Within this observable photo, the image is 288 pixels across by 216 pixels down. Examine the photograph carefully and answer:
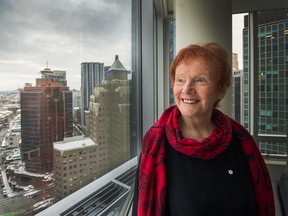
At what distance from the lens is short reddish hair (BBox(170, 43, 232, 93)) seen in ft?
2.97

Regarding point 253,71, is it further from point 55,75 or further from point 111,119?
point 55,75

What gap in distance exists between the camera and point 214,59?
0.91 m

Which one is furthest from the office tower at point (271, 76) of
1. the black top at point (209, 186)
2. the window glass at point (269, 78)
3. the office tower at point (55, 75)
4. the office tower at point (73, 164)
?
the office tower at point (55, 75)

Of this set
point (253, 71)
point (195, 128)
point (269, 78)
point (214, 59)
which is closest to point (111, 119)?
point (195, 128)

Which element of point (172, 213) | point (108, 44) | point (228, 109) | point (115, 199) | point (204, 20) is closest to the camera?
point (172, 213)

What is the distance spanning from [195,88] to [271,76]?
3428 mm

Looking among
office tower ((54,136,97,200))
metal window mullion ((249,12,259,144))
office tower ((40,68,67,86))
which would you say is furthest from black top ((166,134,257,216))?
metal window mullion ((249,12,259,144))

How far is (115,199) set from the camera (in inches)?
53.4

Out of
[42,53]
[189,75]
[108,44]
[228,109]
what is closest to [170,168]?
[189,75]

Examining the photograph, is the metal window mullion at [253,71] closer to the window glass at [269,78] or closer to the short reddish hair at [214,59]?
the window glass at [269,78]

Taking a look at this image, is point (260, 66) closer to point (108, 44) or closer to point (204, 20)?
point (204, 20)

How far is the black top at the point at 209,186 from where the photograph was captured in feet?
2.63

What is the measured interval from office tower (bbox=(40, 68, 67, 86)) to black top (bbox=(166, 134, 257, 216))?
47 cm

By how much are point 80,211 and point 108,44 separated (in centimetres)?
81
